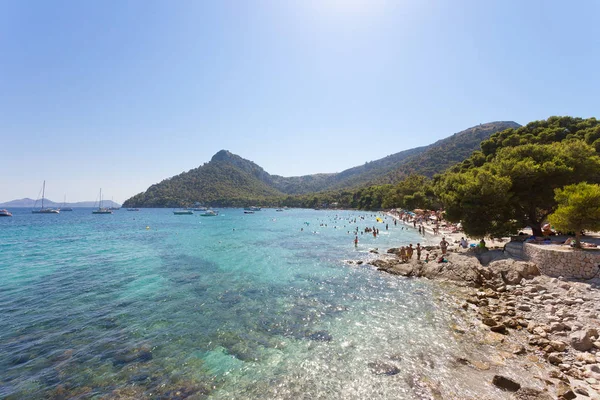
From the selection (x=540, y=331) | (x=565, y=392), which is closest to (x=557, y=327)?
(x=540, y=331)

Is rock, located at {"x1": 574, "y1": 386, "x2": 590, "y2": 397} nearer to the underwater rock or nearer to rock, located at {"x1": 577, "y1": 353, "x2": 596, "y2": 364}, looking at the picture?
rock, located at {"x1": 577, "y1": 353, "x2": 596, "y2": 364}

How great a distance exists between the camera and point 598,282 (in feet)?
48.4

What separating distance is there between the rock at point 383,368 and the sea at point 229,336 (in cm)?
4

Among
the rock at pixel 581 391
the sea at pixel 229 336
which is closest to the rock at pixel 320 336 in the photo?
the sea at pixel 229 336

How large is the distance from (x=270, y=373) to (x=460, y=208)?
22403 mm

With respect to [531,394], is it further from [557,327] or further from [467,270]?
[467,270]

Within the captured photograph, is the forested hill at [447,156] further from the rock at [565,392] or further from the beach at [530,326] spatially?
the rock at [565,392]

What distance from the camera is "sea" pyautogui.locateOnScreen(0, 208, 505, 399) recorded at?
8656mm

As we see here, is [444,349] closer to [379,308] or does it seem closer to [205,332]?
[379,308]

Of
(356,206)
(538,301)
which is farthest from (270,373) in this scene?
(356,206)

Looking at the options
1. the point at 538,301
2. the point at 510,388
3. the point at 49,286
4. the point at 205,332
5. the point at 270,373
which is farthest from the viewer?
the point at 49,286

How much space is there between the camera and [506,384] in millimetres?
8289

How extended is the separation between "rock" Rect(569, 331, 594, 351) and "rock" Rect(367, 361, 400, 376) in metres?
6.97

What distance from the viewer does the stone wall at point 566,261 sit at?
15.4 meters
